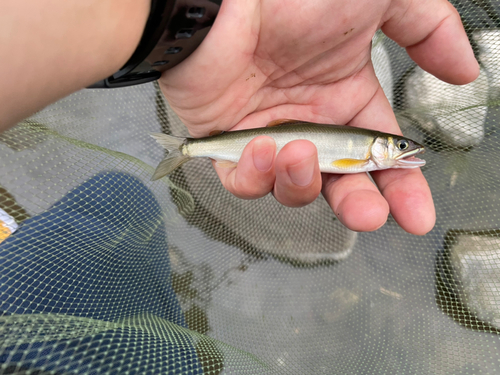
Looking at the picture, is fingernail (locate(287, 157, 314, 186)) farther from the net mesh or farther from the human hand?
the net mesh

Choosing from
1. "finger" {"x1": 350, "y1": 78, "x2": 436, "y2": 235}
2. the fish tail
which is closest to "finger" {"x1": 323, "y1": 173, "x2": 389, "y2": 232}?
"finger" {"x1": 350, "y1": 78, "x2": 436, "y2": 235}

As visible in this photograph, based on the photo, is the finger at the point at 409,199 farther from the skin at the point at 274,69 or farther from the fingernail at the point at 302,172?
the fingernail at the point at 302,172

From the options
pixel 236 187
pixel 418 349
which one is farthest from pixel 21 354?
pixel 418 349

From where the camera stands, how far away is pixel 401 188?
1.65m

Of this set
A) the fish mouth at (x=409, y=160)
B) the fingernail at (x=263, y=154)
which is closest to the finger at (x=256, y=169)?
the fingernail at (x=263, y=154)

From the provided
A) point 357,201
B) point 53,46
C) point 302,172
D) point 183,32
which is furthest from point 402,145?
point 53,46

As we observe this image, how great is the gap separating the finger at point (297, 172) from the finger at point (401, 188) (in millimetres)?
554

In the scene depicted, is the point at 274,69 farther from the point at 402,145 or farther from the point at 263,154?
the point at 402,145

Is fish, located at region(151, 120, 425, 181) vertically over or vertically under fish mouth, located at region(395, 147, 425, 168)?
over

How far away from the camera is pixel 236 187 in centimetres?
165

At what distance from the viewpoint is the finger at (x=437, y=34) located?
5.36 ft

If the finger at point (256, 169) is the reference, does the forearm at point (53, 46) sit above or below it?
above

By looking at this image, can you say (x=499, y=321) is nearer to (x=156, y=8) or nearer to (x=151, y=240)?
(x=151, y=240)

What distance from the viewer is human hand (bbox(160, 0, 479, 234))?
57.9 inches
